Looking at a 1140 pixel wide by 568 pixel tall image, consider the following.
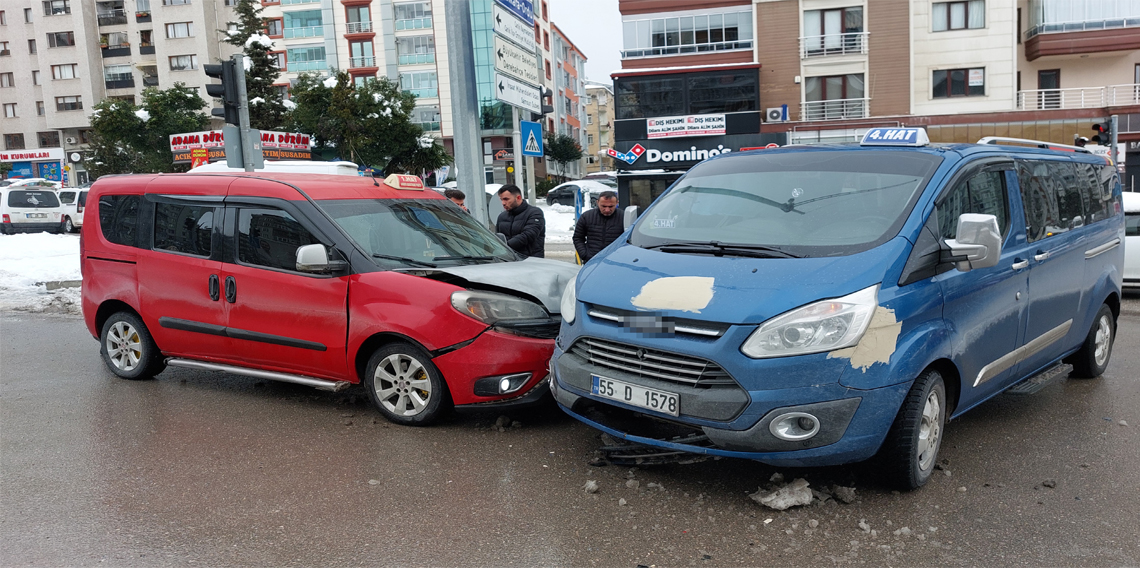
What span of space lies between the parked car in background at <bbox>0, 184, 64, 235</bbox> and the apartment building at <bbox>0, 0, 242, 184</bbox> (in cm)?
4052

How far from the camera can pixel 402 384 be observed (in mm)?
5574

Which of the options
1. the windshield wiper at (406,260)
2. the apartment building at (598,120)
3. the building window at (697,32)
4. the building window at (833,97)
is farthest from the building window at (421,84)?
the windshield wiper at (406,260)

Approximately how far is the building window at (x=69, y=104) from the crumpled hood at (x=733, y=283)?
76.8m

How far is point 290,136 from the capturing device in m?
40.2

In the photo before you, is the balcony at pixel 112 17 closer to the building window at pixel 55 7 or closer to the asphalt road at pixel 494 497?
the building window at pixel 55 7

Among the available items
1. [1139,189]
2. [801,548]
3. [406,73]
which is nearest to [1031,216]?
[801,548]

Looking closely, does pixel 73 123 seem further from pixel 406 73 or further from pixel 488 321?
pixel 488 321

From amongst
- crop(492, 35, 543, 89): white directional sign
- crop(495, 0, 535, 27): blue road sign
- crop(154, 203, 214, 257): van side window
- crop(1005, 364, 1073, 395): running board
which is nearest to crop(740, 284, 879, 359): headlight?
crop(1005, 364, 1073, 395): running board

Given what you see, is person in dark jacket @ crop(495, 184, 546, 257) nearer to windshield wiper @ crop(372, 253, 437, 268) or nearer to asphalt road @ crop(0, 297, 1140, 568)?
windshield wiper @ crop(372, 253, 437, 268)

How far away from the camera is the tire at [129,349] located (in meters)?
6.87

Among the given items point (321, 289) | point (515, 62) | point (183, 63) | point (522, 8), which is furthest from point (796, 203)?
point (183, 63)

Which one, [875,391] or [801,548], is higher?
[875,391]

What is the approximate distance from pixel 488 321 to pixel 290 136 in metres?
37.8

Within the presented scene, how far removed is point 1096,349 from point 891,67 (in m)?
32.2
